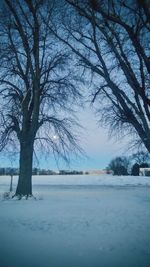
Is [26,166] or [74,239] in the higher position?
[26,166]

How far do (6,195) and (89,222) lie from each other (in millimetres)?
7668

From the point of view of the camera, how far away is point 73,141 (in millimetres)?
16469

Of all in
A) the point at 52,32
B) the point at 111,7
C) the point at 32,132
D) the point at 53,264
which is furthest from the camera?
the point at 32,132

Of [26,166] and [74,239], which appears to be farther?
[26,166]

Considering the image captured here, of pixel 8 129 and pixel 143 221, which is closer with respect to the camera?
pixel 143 221

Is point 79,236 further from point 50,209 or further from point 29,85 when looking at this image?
point 29,85

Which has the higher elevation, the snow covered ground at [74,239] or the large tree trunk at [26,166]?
the large tree trunk at [26,166]

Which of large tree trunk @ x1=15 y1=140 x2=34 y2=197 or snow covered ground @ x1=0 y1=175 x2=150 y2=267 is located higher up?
large tree trunk @ x1=15 y1=140 x2=34 y2=197

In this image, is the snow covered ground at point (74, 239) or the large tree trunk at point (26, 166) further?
the large tree trunk at point (26, 166)

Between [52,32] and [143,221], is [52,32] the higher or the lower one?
the higher one

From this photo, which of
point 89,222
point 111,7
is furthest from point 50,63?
point 89,222

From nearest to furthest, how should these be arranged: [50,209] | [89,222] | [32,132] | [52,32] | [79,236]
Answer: [79,236], [89,222], [50,209], [52,32], [32,132]

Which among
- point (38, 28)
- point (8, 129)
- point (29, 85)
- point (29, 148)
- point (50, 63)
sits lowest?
point (29, 148)

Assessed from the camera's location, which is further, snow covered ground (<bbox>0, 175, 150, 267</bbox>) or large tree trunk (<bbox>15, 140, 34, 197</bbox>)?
large tree trunk (<bbox>15, 140, 34, 197</bbox>)
